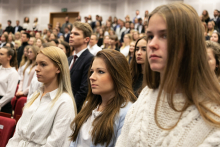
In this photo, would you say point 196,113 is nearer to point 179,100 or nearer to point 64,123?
point 179,100

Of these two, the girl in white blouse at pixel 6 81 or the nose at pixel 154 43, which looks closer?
the nose at pixel 154 43

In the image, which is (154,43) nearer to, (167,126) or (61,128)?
(167,126)

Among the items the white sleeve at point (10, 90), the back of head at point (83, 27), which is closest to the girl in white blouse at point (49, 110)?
the back of head at point (83, 27)

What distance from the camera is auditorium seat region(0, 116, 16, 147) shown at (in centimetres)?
241

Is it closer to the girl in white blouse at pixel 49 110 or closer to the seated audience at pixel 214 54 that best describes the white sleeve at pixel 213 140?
the girl in white blouse at pixel 49 110

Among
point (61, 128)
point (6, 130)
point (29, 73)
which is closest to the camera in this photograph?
point (61, 128)

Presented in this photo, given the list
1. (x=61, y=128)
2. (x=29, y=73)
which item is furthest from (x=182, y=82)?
(x=29, y=73)

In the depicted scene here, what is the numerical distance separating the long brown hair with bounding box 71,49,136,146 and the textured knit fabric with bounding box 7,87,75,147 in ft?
0.56

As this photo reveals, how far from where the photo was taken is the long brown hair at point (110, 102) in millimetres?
1598

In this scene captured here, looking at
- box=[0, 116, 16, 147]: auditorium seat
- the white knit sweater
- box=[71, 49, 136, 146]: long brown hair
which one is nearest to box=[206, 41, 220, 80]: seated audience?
box=[71, 49, 136, 146]: long brown hair

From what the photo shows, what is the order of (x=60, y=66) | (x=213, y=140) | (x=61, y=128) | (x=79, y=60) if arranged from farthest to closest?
(x=79, y=60) → (x=60, y=66) → (x=61, y=128) → (x=213, y=140)

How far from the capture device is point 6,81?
12.4ft

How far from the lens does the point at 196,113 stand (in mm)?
866

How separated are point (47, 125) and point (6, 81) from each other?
212 centimetres
